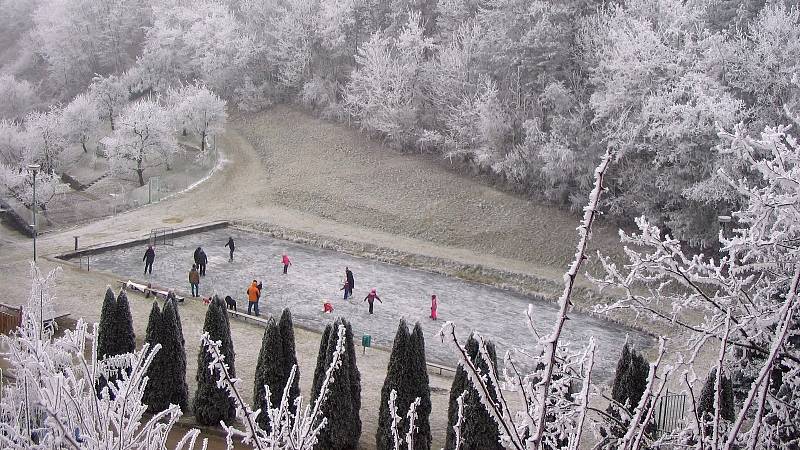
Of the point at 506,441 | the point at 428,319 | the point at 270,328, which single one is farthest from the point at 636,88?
the point at 506,441

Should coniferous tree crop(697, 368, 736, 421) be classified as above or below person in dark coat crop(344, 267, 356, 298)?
above

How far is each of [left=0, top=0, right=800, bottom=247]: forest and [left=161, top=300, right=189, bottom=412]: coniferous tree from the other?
11768mm

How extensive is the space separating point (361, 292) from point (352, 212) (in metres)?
7.19

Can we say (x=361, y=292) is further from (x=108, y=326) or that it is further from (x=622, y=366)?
(x=622, y=366)

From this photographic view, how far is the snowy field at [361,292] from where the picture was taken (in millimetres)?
20625

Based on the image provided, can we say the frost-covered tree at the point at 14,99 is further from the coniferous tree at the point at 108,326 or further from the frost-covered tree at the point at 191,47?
the coniferous tree at the point at 108,326

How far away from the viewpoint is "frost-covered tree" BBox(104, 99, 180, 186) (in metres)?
33.8

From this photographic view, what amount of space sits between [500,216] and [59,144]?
1991 centimetres

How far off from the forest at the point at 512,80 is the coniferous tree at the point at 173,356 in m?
11.8

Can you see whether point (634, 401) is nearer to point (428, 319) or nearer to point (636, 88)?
point (428, 319)

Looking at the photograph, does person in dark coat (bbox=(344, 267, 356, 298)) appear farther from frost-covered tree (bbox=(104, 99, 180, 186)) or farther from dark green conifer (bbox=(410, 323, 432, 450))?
frost-covered tree (bbox=(104, 99, 180, 186))

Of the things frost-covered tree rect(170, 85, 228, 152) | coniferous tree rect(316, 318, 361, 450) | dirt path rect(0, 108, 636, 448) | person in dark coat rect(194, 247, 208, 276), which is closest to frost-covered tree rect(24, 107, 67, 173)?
frost-covered tree rect(170, 85, 228, 152)

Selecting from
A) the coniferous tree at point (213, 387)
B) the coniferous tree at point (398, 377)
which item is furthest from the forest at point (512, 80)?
the coniferous tree at point (213, 387)

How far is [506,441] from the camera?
320 cm
